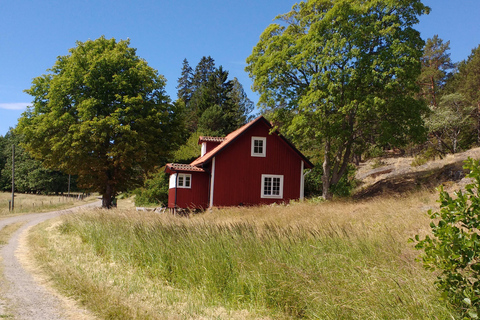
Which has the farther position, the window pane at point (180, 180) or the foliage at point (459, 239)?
the window pane at point (180, 180)

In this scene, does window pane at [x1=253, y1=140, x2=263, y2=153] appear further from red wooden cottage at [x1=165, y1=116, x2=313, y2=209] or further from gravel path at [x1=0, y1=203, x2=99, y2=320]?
gravel path at [x1=0, y1=203, x2=99, y2=320]

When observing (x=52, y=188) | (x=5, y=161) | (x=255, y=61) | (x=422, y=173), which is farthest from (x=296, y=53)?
(x=5, y=161)

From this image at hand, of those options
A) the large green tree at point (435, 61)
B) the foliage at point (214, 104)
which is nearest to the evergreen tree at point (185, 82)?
the foliage at point (214, 104)

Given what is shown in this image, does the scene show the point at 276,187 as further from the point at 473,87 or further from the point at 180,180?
the point at 473,87

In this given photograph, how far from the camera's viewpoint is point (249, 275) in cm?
657

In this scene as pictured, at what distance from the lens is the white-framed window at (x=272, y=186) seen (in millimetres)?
27516

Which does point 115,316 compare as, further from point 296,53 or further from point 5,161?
point 5,161

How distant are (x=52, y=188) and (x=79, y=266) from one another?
231 feet

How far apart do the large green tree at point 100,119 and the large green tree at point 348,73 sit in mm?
8990

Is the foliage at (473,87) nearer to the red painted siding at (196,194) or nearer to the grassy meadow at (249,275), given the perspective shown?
the red painted siding at (196,194)

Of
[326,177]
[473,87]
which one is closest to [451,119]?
[473,87]

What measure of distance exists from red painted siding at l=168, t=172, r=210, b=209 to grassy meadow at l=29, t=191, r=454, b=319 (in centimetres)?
1631

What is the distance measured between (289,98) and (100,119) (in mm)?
13386

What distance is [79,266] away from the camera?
30.0 ft
